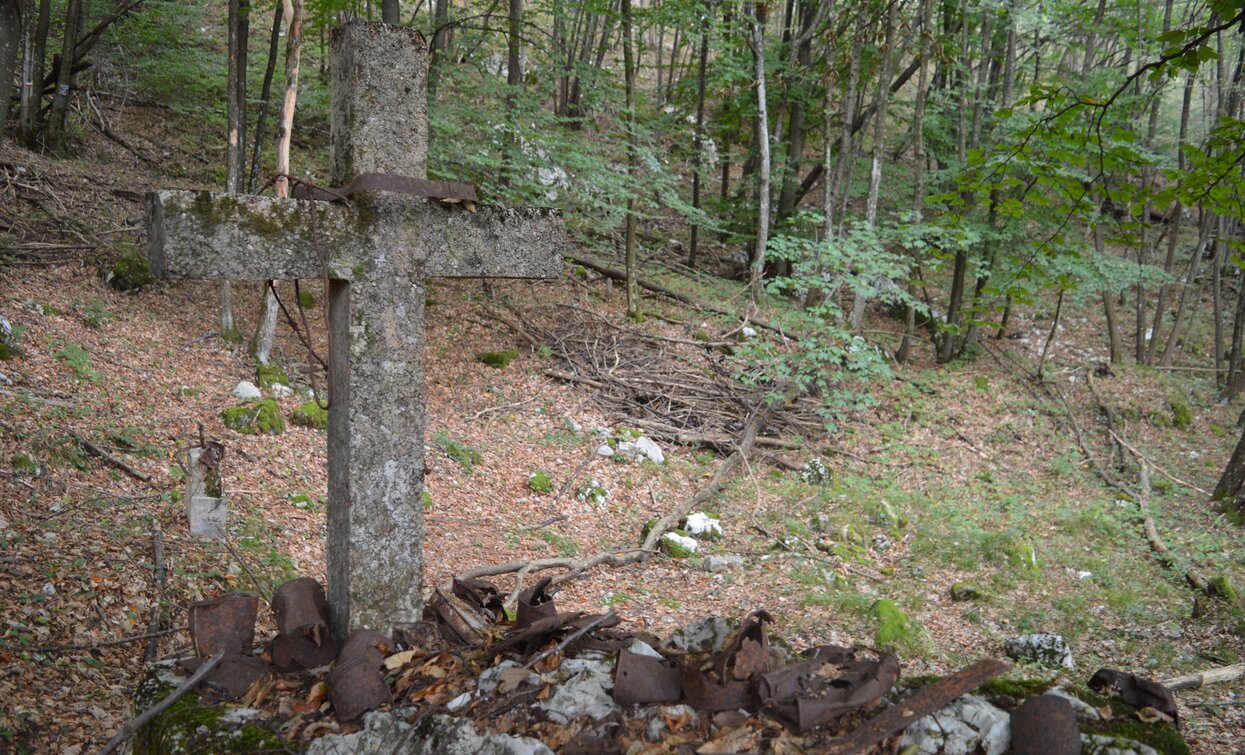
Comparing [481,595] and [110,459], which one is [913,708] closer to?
[481,595]

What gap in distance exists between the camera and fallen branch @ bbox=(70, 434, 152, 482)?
5871mm

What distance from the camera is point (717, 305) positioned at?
1405 centimetres

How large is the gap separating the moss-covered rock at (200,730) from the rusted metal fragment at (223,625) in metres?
0.20

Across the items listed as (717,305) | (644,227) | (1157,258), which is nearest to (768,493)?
→ (717,305)

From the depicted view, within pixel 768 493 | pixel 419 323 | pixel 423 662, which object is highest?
pixel 419 323

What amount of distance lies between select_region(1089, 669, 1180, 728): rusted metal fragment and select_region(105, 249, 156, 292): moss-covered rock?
1061 cm

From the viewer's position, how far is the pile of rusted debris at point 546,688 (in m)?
2.49

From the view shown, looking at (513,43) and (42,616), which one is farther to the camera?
(513,43)

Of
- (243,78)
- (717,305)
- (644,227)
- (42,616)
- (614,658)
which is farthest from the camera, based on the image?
(644,227)

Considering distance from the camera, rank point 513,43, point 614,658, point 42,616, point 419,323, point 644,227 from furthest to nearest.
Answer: point 644,227
point 513,43
point 42,616
point 419,323
point 614,658

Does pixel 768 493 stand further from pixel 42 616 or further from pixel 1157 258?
pixel 1157 258

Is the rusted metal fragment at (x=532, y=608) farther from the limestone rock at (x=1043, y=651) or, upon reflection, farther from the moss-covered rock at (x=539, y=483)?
the moss-covered rock at (x=539, y=483)

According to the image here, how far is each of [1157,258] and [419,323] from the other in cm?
2131

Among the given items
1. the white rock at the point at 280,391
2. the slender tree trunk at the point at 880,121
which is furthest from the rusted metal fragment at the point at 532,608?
the slender tree trunk at the point at 880,121
